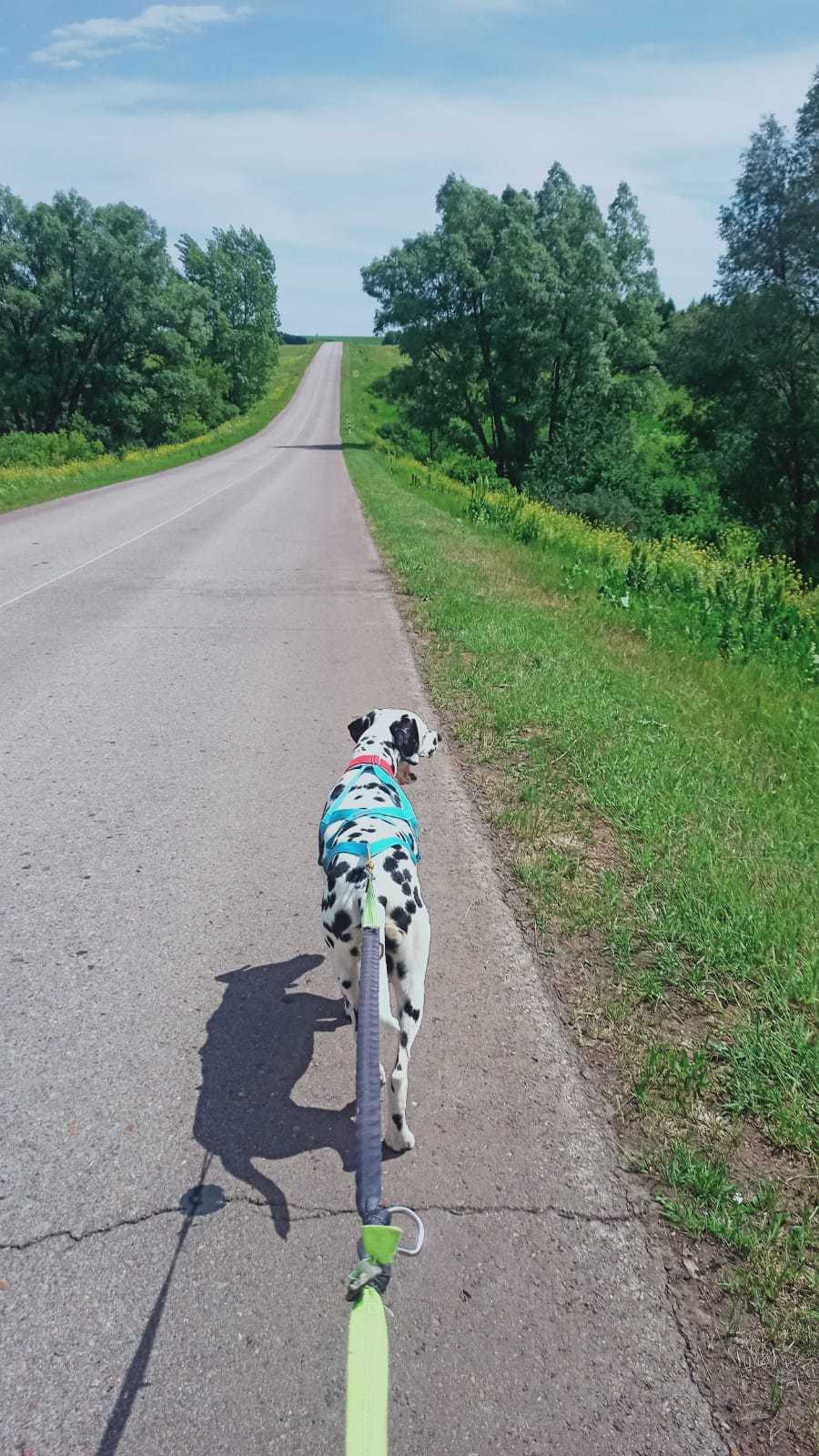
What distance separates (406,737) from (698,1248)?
8.37 feet

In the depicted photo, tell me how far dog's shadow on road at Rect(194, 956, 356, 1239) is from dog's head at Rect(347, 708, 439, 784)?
1.09 m

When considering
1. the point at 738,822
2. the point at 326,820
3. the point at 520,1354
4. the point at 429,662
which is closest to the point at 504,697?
the point at 429,662

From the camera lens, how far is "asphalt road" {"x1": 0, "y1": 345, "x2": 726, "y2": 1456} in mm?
2273

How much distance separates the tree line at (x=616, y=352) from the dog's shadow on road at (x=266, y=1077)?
92.3 ft

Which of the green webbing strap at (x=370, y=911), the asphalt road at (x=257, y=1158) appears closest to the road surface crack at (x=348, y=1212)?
the asphalt road at (x=257, y=1158)

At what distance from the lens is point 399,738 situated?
443cm

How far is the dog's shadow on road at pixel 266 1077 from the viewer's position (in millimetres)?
3064

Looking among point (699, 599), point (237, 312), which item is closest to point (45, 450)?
point (699, 599)

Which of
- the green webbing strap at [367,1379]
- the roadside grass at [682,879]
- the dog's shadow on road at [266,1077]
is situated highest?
the green webbing strap at [367,1379]

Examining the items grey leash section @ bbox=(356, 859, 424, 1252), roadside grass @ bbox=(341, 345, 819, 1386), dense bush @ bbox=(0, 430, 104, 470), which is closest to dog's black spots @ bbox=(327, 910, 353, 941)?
grey leash section @ bbox=(356, 859, 424, 1252)

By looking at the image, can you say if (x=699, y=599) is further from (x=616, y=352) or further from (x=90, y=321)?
(x=90, y=321)

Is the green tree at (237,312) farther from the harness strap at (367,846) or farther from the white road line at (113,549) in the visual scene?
the harness strap at (367,846)

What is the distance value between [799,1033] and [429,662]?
606cm

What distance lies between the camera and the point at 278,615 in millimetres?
11164
